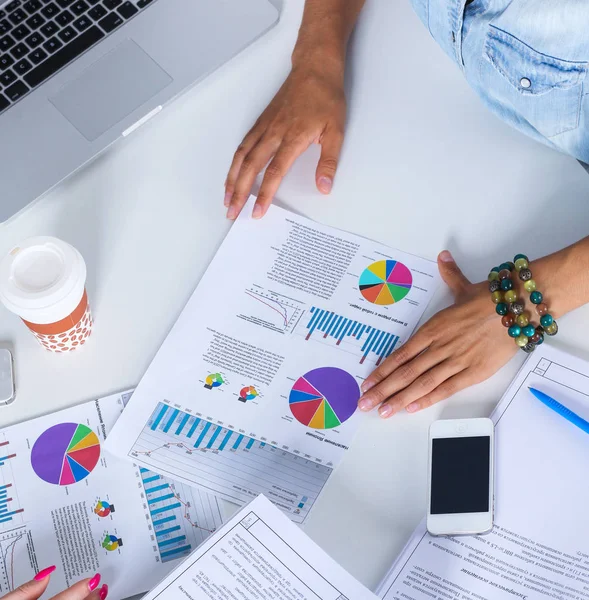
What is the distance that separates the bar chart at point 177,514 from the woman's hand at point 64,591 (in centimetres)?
7

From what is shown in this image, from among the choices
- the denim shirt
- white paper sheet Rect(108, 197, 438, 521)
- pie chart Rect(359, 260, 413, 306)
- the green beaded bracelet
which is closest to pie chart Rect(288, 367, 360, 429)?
white paper sheet Rect(108, 197, 438, 521)

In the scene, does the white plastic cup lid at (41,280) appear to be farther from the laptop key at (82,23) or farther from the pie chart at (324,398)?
the laptop key at (82,23)

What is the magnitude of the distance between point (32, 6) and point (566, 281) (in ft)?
2.49

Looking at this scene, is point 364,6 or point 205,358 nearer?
point 205,358

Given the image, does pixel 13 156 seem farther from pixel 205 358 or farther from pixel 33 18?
pixel 205 358

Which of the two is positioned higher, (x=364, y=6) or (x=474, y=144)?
(x=364, y=6)

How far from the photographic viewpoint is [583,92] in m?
0.82

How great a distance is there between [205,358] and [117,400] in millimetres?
108

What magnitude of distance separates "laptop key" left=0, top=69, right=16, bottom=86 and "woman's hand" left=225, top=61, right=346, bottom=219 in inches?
12.1

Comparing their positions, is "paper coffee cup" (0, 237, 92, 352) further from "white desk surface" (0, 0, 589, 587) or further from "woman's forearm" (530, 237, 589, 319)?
"woman's forearm" (530, 237, 589, 319)

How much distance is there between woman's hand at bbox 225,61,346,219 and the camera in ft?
3.10

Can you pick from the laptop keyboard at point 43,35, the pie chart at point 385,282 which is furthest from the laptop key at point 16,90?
the pie chart at point 385,282

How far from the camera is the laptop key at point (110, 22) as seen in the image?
101 cm

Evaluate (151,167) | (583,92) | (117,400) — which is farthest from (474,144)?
(117,400)
